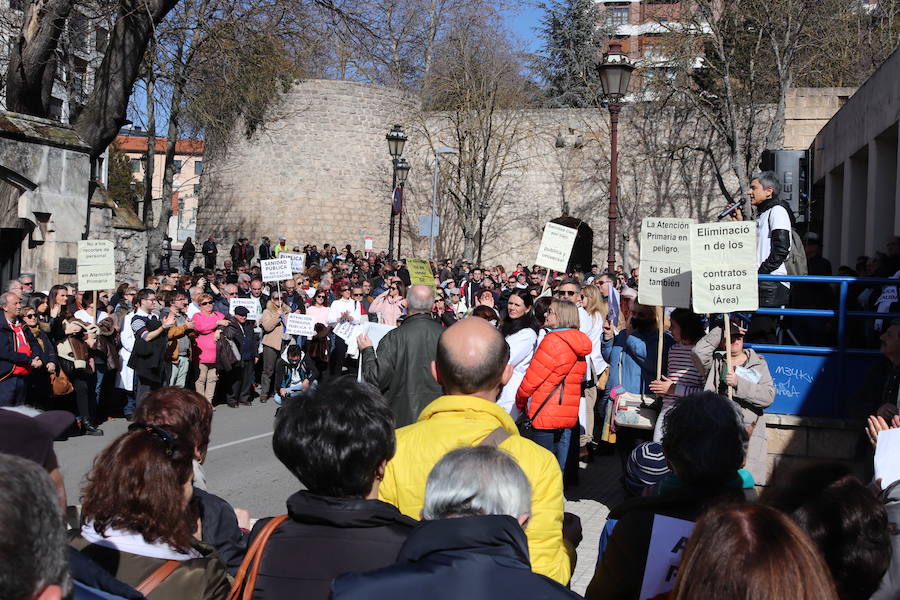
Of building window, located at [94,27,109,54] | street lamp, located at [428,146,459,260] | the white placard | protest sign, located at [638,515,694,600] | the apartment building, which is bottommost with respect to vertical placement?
protest sign, located at [638,515,694,600]

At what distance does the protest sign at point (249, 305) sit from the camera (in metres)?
14.4

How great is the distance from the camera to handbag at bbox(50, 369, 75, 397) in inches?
422

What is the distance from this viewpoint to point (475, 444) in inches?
140

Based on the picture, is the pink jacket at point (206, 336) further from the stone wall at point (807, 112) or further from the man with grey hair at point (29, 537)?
the stone wall at point (807, 112)

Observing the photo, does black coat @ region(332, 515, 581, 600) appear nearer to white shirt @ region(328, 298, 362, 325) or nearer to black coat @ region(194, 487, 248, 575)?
black coat @ region(194, 487, 248, 575)

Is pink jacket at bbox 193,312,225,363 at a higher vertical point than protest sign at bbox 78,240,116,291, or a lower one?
lower

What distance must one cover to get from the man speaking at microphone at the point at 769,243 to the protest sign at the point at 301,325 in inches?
283

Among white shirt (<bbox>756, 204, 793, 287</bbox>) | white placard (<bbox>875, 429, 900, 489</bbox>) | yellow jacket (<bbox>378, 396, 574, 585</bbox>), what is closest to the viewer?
yellow jacket (<bbox>378, 396, 574, 585</bbox>)

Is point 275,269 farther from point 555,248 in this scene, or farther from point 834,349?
point 834,349

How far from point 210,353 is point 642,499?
10449 mm

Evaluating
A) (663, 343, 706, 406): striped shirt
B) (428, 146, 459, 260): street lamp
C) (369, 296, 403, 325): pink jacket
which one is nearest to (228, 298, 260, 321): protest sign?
(369, 296, 403, 325): pink jacket

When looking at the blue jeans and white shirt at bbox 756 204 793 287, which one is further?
the blue jeans

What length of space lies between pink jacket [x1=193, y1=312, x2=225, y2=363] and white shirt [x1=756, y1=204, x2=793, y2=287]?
7.80m

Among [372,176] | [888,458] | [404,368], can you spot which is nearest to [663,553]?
[888,458]
